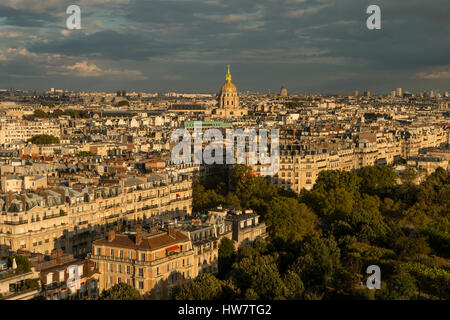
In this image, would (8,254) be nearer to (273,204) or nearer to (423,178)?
(273,204)

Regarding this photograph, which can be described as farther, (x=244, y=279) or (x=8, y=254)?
(x=8, y=254)

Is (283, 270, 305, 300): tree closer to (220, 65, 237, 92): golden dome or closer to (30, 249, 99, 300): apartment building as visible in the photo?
(30, 249, 99, 300): apartment building

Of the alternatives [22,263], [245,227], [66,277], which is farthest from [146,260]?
[245,227]

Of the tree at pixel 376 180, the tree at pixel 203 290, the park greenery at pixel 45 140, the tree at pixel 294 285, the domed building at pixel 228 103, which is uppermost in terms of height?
the domed building at pixel 228 103

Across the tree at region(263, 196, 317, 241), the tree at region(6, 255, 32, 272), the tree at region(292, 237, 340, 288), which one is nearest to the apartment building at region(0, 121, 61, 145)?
the tree at region(263, 196, 317, 241)

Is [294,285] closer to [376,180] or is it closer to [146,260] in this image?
[146,260]

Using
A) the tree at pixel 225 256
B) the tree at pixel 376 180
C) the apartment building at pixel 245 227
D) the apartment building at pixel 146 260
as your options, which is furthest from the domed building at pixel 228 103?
the apartment building at pixel 146 260

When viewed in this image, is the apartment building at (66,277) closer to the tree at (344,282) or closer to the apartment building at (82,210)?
the apartment building at (82,210)
